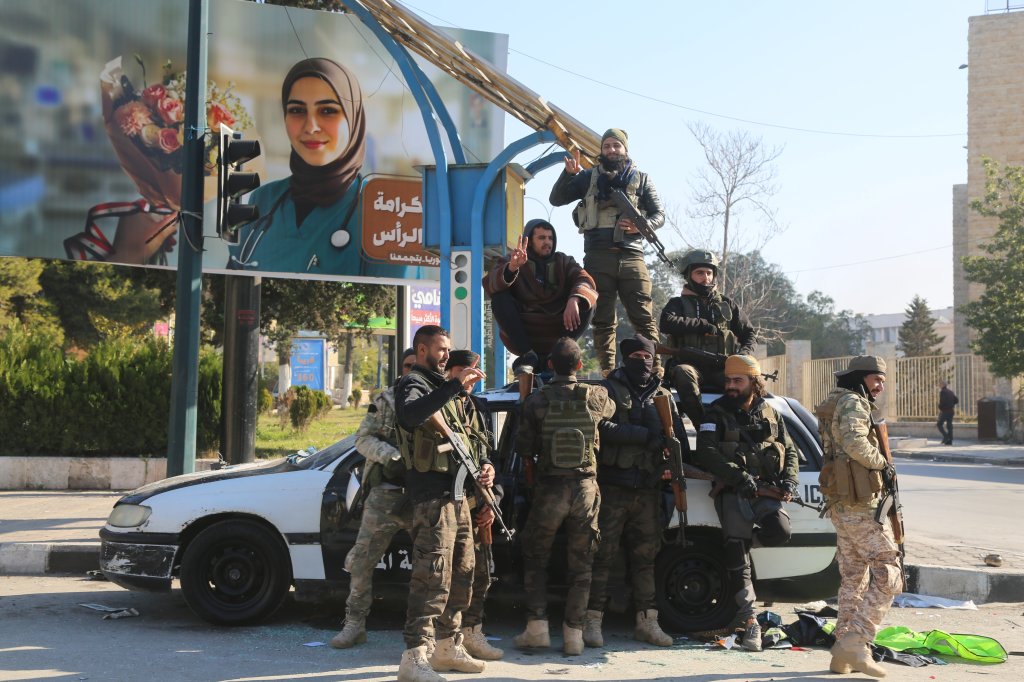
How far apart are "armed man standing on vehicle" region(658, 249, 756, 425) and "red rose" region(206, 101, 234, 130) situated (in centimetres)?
1008

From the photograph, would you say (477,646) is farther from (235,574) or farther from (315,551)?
(235,574)

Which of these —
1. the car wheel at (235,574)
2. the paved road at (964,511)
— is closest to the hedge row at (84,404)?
the car wheel at (235,574)

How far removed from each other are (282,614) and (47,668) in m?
1.78

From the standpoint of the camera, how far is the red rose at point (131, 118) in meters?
15.0

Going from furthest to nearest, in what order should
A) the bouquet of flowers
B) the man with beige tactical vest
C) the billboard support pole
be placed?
1. the bouquet of flowers
2. the billboard support pole
3. the man with beige tactical vest

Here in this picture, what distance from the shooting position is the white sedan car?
6.47 meters

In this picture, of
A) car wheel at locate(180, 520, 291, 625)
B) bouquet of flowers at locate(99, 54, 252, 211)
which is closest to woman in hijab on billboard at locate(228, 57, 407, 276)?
bouquet of flowers at locate(99, 54, 252, 211)

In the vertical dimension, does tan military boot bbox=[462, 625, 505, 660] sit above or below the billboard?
below

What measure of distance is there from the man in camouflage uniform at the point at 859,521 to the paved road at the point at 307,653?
0.85ft

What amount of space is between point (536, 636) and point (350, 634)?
1.09 m

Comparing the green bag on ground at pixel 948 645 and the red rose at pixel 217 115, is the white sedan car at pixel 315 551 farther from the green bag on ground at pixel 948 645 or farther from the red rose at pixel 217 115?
the red rose at pixel 217 115

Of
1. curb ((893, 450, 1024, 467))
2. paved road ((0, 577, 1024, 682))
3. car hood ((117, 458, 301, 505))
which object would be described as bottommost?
paved road ((0, 577, 1024, 682))

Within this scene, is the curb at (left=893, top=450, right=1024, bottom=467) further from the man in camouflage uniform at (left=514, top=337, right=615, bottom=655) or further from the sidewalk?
the man in camouflage uniform at (left=514, top=337, right=615, bottom=655)

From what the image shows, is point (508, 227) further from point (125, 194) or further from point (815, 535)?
point (125, 194)
